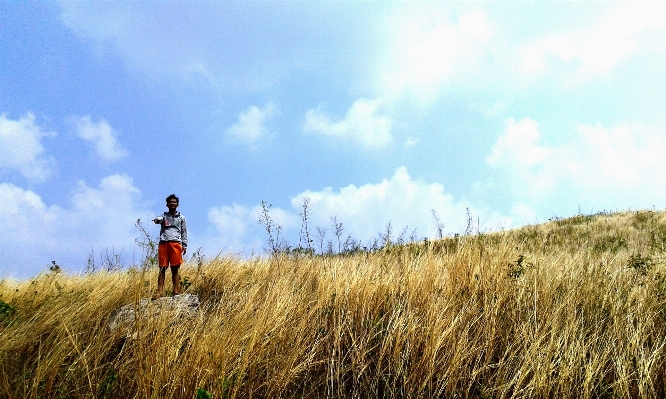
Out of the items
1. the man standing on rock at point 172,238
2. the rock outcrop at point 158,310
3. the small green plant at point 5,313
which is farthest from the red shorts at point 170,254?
the small green plant at point 5,313

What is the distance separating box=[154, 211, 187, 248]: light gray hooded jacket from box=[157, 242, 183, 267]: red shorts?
3.8 inches

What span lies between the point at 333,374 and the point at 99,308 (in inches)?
161

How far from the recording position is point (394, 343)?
3.69 metres

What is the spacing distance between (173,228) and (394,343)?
527 centimetres

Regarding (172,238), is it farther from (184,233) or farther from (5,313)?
(5,313)

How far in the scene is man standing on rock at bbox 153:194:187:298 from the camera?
7.20 m

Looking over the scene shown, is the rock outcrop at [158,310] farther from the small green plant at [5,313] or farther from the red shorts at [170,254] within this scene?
the red shorts at [170,254]

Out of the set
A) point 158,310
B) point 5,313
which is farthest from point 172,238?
point 158,310

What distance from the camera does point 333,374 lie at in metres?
3.45

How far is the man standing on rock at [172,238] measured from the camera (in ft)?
23.6

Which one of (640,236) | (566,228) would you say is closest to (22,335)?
(640,236)

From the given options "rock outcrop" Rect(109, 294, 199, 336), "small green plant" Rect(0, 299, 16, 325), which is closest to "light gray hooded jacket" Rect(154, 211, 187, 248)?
"rock outcrop" Rect(109, 294, 199, 336)

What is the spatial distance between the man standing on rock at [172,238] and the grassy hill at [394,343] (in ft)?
5.28

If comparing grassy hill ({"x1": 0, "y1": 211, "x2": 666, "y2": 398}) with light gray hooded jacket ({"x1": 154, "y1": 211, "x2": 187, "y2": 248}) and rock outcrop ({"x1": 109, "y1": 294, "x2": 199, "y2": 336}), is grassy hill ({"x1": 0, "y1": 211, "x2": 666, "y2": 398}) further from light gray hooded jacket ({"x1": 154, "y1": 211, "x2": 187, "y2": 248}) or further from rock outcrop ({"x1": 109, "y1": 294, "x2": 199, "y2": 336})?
light gray hooded jacket ({"x1": 154, "y1": 211, "x2": 187, "y2": 248})
